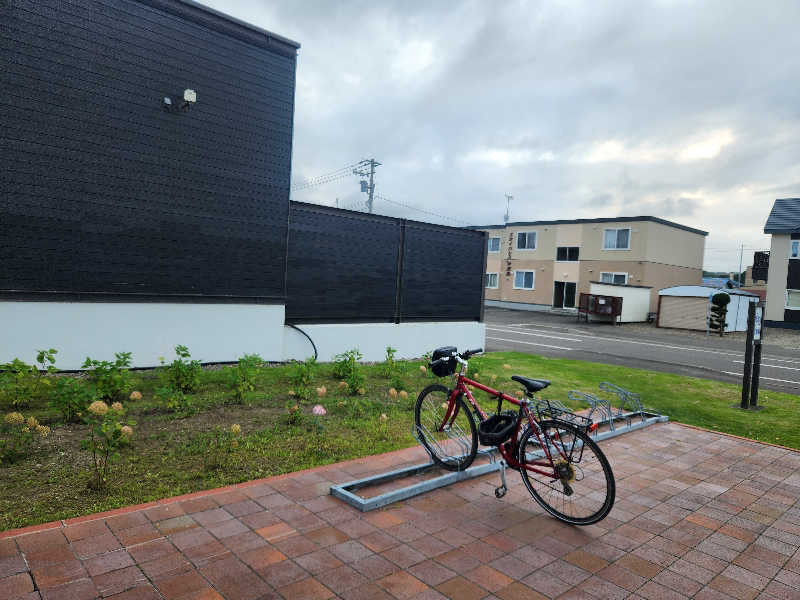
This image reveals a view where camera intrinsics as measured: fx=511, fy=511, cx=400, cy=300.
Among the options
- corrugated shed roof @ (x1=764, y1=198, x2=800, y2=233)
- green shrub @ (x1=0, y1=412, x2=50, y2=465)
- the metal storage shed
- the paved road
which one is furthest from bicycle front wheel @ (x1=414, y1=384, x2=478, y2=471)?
corrugated shed roof @ (x1=764, y1=198, x2=800, y2=233)

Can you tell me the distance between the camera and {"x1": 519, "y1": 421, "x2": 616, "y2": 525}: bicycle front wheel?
393 centimetres

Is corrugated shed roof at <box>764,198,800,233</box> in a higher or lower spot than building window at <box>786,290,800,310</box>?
higher

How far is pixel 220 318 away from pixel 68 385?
183 inches

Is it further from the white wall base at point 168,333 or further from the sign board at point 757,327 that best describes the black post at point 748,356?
the white wall base at point 168,333

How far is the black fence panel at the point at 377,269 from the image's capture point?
1152cm

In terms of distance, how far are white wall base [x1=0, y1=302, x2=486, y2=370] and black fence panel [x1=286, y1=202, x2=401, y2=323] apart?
39 centimetres

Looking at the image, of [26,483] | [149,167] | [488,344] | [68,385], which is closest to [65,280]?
[149,167]

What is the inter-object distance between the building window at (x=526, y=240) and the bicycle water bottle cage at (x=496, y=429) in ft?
119

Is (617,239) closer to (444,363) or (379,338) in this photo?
(379,338)

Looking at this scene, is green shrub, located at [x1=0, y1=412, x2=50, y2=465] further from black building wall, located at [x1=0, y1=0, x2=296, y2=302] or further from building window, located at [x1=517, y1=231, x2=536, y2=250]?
building window, located at [x1=517, y1=231, x2=536, y2=250]

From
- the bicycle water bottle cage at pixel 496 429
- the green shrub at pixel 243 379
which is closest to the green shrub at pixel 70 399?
the green shrub at pixel 243 379

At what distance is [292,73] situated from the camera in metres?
11.2

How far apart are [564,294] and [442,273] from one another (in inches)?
1027

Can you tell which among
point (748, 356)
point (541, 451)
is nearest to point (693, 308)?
point (748, 356)
